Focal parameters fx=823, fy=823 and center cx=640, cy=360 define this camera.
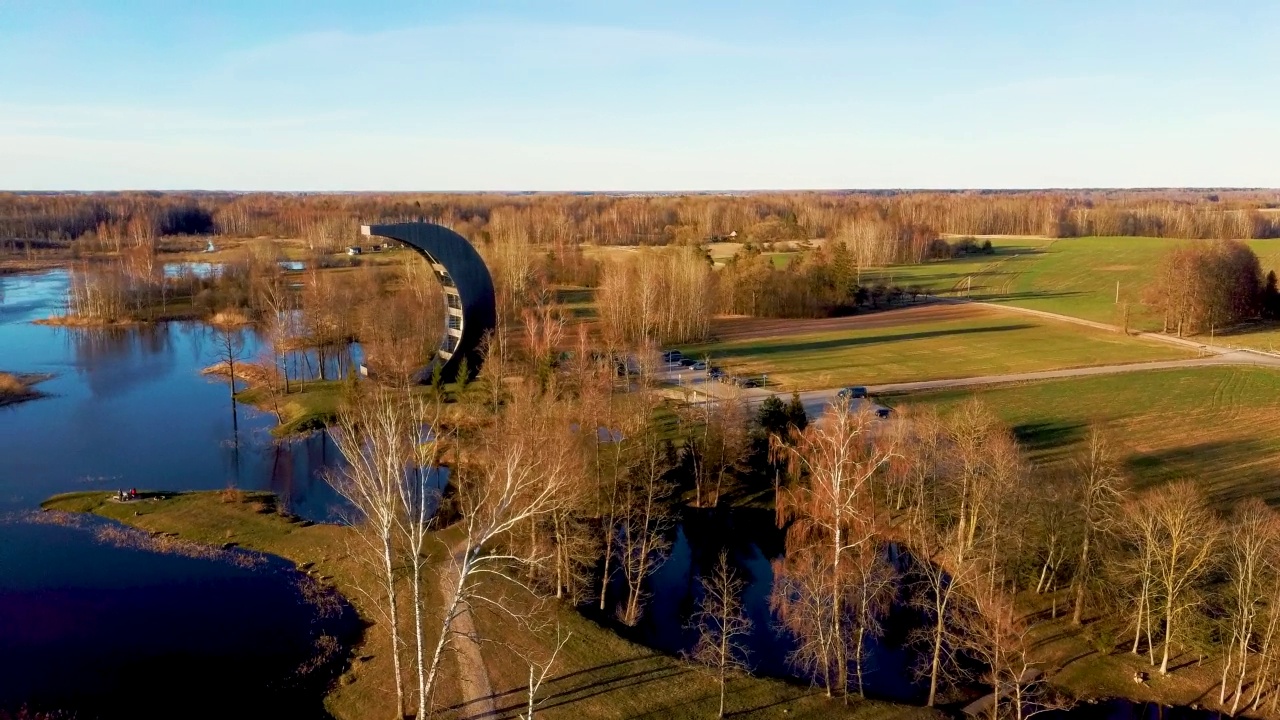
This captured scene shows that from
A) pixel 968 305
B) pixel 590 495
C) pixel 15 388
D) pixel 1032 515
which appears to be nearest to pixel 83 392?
pixel 15 388

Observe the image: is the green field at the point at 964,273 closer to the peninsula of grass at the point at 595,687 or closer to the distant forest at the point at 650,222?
the distant forest at the point at 650,222

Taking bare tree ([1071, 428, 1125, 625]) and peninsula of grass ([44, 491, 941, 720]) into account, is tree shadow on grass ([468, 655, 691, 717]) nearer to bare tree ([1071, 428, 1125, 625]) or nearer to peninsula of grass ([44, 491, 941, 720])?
peninsula of grass ([44, 491, 941, 720])

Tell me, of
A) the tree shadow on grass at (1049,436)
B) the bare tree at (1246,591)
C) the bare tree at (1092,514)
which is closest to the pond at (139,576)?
the bare tree at (1092,514)

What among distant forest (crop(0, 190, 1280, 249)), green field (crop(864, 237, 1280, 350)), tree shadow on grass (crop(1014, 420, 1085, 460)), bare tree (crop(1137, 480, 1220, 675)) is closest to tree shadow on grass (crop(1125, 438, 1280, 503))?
tree shadow on grass (crop(1014, 420, 1085, 460))

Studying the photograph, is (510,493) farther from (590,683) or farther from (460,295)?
(460,295)

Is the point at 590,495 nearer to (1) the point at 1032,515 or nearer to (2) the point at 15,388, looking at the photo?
(1) the point at 1032,515
